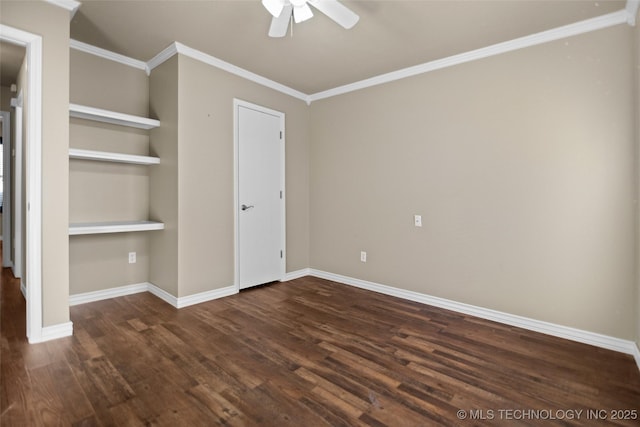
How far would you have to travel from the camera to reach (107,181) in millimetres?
3305

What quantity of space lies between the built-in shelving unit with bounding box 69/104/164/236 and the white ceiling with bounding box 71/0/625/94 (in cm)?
69

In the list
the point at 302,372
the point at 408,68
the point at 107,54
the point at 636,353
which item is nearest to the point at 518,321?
the point at 636,353

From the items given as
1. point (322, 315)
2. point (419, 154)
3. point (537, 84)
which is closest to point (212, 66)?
point (419, 154)

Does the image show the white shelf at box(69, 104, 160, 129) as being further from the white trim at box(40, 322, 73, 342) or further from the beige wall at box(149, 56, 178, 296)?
the white trim at box(40, 322, 73, 342)

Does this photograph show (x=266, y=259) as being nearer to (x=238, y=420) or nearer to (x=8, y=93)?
(x=238, y=420)

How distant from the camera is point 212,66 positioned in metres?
3.34

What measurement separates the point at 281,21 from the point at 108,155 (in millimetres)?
2001

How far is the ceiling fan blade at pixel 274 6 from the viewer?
6.47ft

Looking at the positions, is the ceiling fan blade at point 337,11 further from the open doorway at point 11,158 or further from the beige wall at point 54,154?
the open doorway at point 11,158

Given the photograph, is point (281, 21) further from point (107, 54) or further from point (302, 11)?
point (107, 54)

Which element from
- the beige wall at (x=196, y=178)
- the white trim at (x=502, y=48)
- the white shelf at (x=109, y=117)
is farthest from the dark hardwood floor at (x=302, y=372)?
the white trim at (x=502, y=48)

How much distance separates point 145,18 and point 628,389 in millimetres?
4203

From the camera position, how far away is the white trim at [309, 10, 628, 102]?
2.38 meters

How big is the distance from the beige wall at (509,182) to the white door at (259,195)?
89 cm
